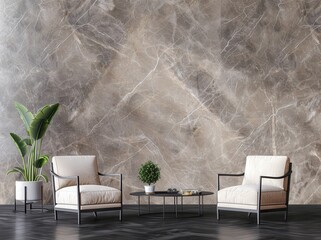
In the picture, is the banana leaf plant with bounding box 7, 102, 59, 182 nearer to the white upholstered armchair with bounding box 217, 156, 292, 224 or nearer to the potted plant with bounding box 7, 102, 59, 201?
the potted plant with bounding box 7, 102, 59, 201

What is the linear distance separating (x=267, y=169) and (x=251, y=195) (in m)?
0.61

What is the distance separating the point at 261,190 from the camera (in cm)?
672

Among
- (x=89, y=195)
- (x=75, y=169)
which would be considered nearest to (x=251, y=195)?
(x=89, y=195)

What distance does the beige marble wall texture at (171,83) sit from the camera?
30.5 ft

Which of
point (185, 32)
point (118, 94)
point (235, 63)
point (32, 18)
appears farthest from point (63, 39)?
point (235, 63)

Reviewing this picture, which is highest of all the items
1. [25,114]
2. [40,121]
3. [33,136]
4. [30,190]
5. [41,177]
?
[25,114]

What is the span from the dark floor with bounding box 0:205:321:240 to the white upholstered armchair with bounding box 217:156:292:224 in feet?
0.62

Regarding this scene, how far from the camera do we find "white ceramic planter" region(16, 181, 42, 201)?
8.40 metres

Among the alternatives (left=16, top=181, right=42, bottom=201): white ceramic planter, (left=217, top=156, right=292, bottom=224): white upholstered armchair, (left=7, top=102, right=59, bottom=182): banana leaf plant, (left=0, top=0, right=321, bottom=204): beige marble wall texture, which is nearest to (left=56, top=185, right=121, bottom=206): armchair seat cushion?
(left=217, top=156, right=292, bottom=224): white upholstered armchair

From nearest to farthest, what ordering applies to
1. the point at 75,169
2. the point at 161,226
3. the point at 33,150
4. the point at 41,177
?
1. the point at 161,226
2. the point at 75,169
3. the point at 33,150
4. the point at 41,177

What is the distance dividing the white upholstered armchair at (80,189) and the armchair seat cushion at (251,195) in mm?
1270

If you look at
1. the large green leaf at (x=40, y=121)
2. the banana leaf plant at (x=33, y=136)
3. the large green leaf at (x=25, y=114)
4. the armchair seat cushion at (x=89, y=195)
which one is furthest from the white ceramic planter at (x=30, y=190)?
the armchair seat cushion at (x=89, y=195)

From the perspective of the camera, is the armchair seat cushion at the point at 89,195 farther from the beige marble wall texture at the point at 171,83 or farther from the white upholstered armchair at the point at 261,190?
the beige marble wall texture at the point at 171,83

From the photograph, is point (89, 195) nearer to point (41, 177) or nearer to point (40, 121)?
point (40, 121)
